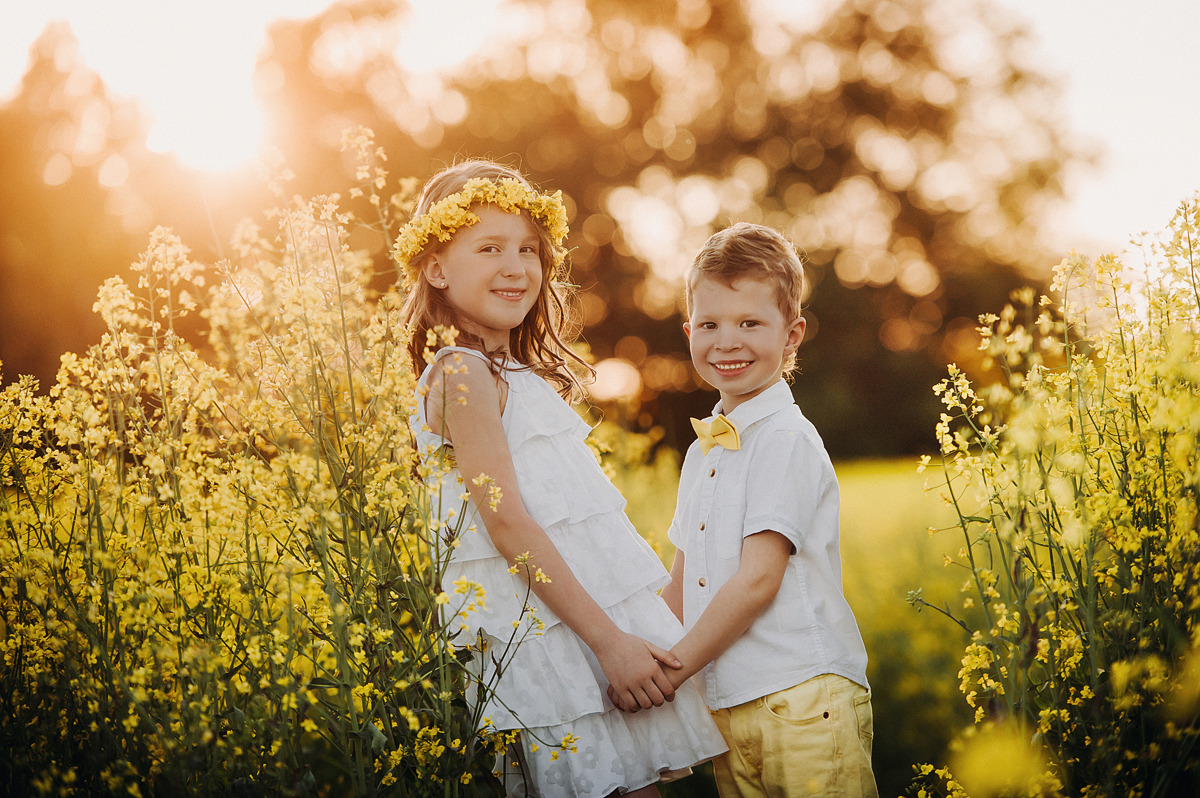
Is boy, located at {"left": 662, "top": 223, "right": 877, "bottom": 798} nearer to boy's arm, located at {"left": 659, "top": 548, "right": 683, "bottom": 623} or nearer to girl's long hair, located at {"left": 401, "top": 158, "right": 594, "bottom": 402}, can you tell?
boy's arm, located at {"left": 659, "top": 548, "right": 683, "bottom": 623}

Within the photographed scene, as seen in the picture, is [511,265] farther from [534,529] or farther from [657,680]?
[657,680]

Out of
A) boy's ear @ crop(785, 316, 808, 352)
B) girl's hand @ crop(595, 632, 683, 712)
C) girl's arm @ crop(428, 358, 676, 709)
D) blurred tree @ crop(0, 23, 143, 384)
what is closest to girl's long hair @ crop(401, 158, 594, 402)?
girl's arm @ crop(428, 358, 676, 709)

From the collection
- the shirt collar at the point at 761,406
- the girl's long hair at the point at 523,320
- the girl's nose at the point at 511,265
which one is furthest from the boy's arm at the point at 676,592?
the girl's nose at the point at 511,265

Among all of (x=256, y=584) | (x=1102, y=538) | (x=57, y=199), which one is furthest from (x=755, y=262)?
Result: (x=57, y=199)

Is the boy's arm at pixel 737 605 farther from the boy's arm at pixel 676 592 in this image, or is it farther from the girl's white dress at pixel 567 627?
the boy's arm at pixel 676 592

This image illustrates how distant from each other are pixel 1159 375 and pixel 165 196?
10.1 meters

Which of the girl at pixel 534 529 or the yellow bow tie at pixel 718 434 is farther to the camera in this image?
the yellow bow tie at pixel 718 434

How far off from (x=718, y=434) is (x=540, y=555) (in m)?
0.71

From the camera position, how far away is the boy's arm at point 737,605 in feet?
7.35

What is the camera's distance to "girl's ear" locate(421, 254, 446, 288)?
2.58 m

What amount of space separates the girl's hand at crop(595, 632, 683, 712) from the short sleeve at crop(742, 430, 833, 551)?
17.3 inches

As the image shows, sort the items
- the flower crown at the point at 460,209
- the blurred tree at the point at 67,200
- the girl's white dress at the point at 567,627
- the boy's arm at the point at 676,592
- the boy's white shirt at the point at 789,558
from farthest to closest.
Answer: the blurred tree at the point at 67,200, the boy's arm at the point at 676,592, the flower crown at the point at 460,209, the boy's white shirt at the point at 789,558, the girl's white dress at the point at 567,627

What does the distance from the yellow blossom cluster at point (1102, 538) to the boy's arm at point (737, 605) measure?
455mm

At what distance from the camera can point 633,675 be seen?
218 cm
